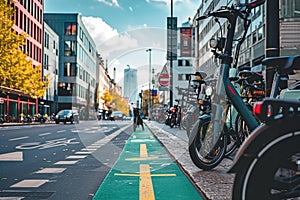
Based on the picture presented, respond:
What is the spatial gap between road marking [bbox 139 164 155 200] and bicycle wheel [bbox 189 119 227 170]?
691 millimetres

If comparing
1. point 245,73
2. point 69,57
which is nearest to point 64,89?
point 69,57

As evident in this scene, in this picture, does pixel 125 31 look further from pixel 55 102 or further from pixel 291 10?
pixel 55 102

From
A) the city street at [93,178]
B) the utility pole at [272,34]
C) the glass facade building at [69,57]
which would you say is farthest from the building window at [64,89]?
the utility pole at [272,34]

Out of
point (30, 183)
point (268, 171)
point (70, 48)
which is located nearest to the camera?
point (268, 171)

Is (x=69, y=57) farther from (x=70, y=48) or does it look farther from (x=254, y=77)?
(x=254, y=77)

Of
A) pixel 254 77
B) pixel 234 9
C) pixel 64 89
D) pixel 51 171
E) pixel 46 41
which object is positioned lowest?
pixel 51 171

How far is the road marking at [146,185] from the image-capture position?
461 cm

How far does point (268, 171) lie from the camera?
2.40 metres

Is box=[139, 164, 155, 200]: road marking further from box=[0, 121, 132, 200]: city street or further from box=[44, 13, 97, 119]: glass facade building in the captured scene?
box=[44, 13, 97, 119]: glass facade building

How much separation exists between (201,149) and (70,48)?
244 ft

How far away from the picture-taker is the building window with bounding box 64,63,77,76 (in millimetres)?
76875

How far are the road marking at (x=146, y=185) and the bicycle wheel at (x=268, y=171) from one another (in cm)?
223

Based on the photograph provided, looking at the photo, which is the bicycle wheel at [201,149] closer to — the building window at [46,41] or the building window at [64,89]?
the building window at [46,41]

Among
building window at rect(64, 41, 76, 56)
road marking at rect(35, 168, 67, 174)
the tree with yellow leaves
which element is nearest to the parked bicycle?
road marking at rect(35, 168, 67, 174)
